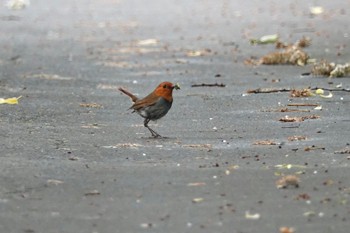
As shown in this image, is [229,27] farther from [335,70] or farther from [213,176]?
[213,176]

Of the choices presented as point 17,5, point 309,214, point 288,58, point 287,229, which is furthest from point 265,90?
point 17,5

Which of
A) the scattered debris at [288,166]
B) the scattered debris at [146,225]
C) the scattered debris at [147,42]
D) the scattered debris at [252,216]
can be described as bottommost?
the scattered debris at [147,42]

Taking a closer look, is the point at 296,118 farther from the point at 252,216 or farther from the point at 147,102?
the point at 252,216

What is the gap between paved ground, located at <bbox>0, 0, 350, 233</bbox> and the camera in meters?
7.81

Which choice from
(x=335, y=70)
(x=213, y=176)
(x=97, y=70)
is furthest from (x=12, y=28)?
(x=213, y=176)

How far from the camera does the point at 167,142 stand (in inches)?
436

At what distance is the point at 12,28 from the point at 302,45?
8817mm

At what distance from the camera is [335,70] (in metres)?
15.9

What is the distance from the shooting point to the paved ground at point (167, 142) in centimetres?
781

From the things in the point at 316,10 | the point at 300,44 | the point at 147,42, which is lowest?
the point at 316,10

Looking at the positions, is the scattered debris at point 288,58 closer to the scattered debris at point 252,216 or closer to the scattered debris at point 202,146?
the scattered debris at point 202,146

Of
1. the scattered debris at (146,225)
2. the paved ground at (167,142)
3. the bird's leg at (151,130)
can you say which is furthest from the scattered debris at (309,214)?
the bird's leg at (151,130)

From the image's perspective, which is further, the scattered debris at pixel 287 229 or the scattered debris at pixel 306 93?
the scattered debris at pixel 306 93

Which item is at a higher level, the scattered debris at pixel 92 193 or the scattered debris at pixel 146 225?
the scattered debris at pixel 146 225
